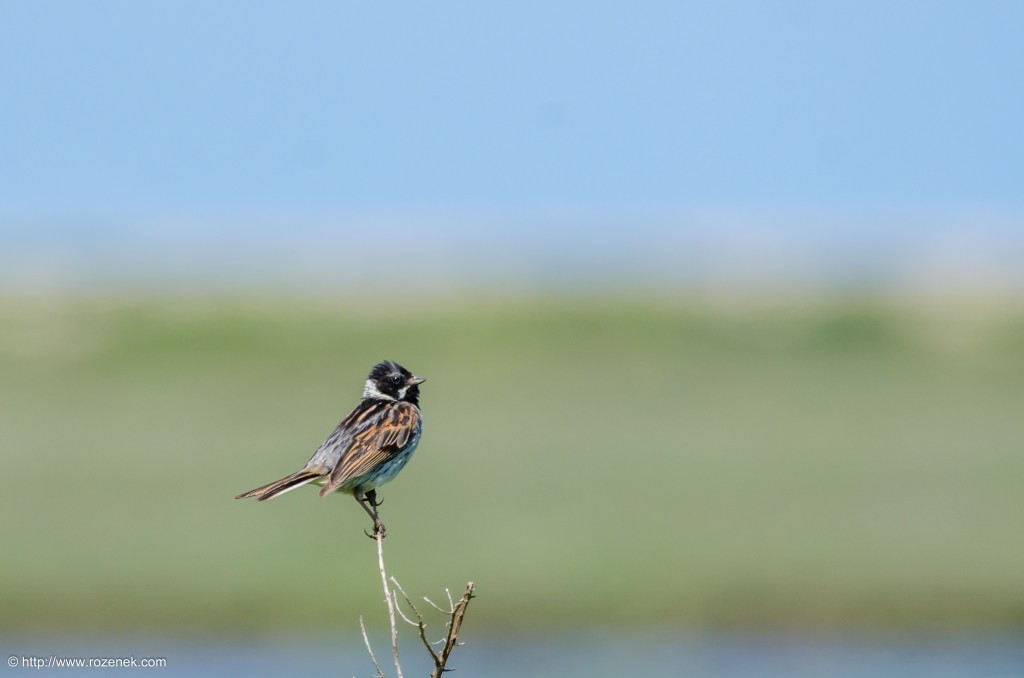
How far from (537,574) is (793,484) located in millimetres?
6861

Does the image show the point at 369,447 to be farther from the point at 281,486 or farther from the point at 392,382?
the point at 392,382

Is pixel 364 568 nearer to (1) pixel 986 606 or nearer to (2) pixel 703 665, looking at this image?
(2) pixel 703 665

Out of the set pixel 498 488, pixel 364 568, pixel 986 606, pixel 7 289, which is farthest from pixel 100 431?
pixel 7 289

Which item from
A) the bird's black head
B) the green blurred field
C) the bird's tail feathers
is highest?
the green blurred field

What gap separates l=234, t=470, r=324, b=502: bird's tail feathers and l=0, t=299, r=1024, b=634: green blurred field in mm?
11042

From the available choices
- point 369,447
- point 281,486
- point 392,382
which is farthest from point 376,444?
point 392,382

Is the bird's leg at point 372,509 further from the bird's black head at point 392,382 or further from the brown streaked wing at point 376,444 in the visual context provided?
the bird's black head at point 392,382

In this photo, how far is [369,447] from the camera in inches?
353

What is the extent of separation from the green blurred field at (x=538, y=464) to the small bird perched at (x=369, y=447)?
33.7ft

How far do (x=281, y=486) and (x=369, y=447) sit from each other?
58 centimetres

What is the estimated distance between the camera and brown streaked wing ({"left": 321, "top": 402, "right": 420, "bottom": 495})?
880 cm

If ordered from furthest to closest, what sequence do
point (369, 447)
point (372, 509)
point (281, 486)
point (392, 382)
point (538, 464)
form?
1. point (538, 464)
2. point (392, 382)
3. point (369, 447)
4. point (281, 486)
5. point (372, 509)

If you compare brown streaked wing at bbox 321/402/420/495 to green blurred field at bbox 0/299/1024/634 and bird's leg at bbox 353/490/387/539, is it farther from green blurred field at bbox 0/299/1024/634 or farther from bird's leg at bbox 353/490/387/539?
green blurred field at bbox 0/299/1024/634

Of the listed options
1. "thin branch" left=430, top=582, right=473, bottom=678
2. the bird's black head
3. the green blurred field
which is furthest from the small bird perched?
the green blurred field
